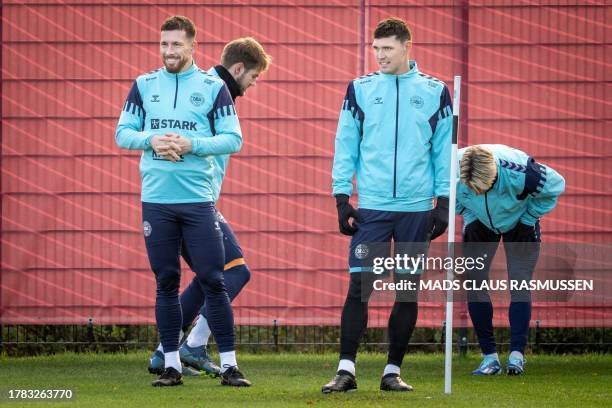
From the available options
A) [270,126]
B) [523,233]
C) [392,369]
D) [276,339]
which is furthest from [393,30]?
[276,339]

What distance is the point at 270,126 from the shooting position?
839 cm

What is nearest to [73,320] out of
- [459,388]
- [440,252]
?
[440,252]

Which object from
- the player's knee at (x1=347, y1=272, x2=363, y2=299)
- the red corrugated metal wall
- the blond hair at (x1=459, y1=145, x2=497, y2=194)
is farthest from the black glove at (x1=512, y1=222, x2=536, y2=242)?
the player's knee at (x1=347, y1=272, x2=363, y2=299)

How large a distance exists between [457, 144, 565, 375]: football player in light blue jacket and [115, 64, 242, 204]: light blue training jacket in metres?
1.37

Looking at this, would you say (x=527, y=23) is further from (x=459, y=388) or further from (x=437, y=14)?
(x=459, y=388)

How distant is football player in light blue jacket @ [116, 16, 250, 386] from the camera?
20.3ft

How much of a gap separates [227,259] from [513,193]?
4.94 ft

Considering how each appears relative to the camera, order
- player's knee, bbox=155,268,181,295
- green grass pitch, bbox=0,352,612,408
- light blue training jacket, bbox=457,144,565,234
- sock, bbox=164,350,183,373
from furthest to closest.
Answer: light blue training jacket, bbox=457,144,565,234
sock, bbox=164,350,183,373
player's knee, bbox=155,268,181,295
green grass pitch, bbox=0,352,612,408

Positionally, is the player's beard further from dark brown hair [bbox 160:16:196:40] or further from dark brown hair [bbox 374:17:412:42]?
dark brown hair [bbox 374:17:412:42]

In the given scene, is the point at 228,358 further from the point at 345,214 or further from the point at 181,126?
the point at 181,126

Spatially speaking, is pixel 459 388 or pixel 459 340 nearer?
pixel 459 388

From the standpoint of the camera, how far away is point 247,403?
18.9 ft

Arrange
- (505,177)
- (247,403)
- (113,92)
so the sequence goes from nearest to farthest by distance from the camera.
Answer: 1. (247,403)
2. (505,177)
3. (113,92)

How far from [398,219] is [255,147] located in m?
2.39
